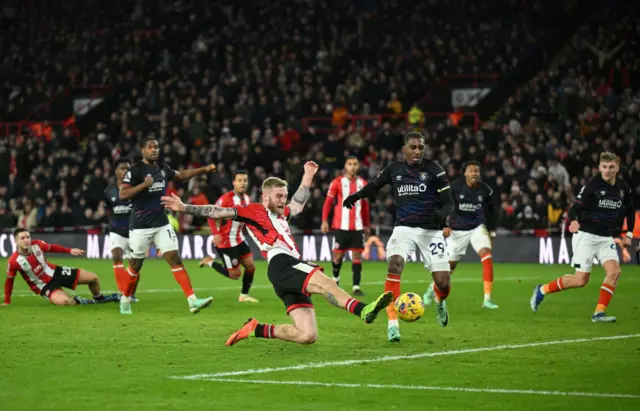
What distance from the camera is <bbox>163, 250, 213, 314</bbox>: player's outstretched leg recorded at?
16.3m

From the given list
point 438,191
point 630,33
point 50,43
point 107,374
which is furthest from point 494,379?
point 50,43

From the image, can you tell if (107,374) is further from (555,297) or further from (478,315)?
(555,297)

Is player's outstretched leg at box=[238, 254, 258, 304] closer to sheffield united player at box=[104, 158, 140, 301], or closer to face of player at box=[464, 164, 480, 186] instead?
sheffield united player at box=[104, 158, 140, 301]

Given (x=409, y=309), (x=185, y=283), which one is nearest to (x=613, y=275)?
(x=409, y=309)

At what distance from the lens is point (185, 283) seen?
651 inches

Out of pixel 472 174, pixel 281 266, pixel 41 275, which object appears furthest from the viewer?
pixel 41 275

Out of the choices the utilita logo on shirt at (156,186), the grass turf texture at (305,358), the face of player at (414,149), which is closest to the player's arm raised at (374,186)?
the face of player at (414,149)

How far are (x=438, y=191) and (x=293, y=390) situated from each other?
4964 millimetres

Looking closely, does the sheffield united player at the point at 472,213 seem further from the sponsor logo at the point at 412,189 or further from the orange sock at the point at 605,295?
the sponsor logo at the point at 412,189

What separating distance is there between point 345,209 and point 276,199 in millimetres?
9372

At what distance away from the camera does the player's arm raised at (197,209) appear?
1145 cm

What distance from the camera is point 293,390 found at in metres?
9.31

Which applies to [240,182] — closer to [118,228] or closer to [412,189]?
[118,228]

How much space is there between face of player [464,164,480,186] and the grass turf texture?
1.94 metres
